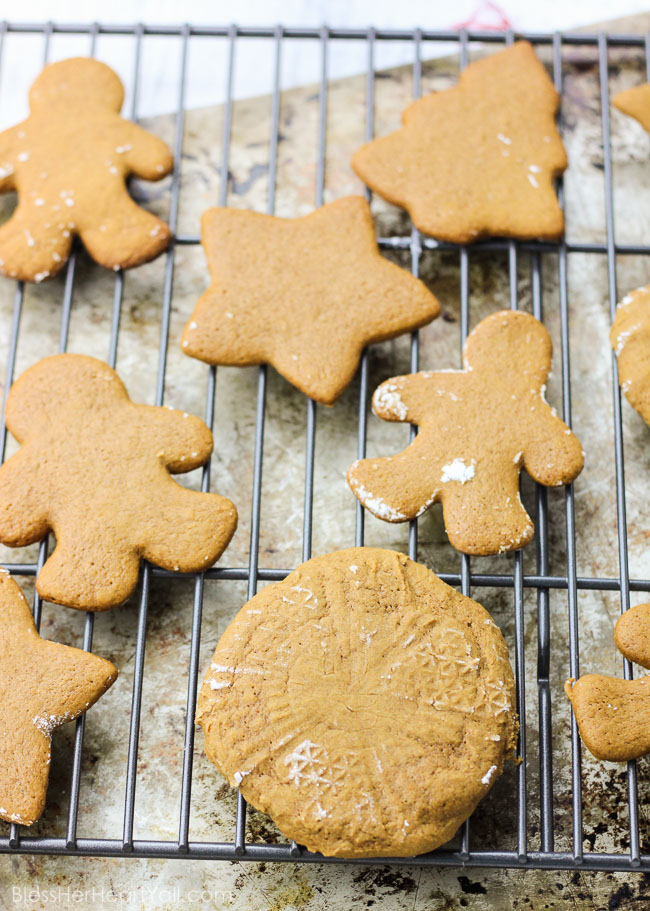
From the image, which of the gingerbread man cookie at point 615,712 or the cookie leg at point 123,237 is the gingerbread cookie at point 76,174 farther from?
the gingerbread man cookie at point 615,712

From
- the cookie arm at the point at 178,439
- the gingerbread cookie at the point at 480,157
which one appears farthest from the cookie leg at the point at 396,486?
the gingerbread cookie at the point at 480,157

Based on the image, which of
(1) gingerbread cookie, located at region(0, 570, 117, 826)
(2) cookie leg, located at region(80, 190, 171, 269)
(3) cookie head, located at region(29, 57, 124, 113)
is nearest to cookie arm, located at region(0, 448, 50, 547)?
(1) gingerbread cookie, located at region(0, 570, 117, 826)

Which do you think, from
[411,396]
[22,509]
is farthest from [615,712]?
[22,509]

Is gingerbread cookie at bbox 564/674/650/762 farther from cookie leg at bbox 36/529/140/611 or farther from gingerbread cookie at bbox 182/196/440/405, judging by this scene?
cookie leg at bbox 36/529/140/611

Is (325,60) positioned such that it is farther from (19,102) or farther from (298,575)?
(298,575)

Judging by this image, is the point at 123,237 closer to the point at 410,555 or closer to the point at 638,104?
the point at 410,555

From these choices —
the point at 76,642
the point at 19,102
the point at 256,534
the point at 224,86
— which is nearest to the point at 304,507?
the point at 256,534
